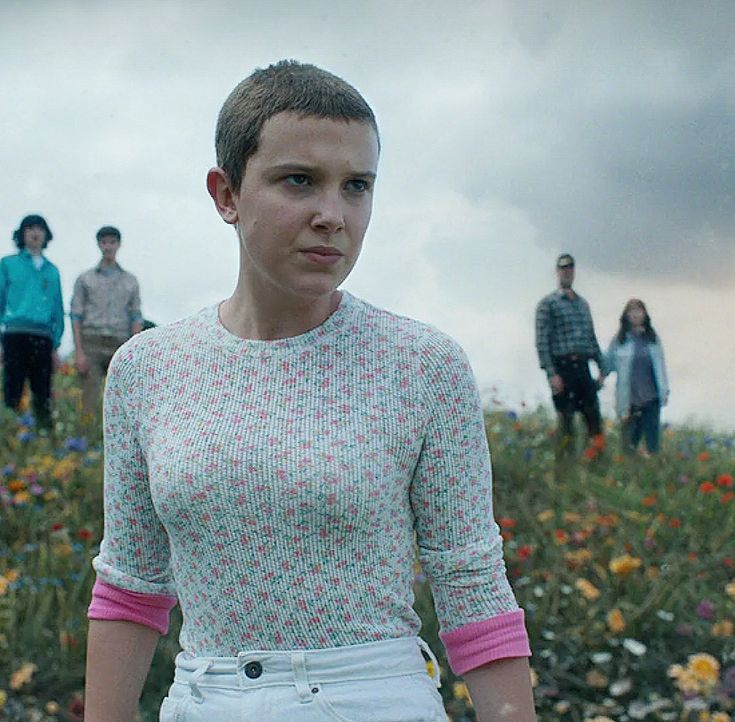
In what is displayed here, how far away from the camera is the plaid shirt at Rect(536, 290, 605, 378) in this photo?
152 inches

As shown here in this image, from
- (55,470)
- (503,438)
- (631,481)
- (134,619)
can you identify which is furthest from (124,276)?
Result: (134,619)

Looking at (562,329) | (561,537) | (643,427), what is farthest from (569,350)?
(561,537)

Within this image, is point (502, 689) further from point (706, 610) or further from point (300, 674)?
point (706, 610)

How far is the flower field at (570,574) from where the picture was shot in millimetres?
3314

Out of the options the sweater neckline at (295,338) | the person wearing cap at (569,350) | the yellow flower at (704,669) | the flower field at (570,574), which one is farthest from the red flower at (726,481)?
the sweater neckline at (295,338)

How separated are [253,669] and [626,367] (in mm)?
2716

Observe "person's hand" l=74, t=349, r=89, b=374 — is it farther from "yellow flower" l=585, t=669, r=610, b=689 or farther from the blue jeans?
"yellow flower" l=585, t=669, r=610, b=689

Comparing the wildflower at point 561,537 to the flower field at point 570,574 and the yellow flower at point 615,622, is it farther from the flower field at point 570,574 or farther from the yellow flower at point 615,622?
the yellow flower at point 615,622

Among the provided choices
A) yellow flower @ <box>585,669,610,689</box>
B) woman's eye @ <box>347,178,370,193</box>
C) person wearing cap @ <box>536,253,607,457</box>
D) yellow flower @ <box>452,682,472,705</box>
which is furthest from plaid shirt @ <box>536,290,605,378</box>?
woman's eye @ <box>347,178,370,193</box>

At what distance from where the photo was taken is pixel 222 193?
4.76ft

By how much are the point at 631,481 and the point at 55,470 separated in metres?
1.81

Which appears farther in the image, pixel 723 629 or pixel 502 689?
pixel 723 629

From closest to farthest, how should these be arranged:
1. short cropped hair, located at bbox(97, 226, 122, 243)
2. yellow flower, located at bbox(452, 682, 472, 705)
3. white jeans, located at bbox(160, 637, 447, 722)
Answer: white jeans, located at bbox(160, 637, 447, 722), yellow flower, located at bbox(452, 682, 472, 705), short cropped hair, located at bbox(97, 226, 122, 243)

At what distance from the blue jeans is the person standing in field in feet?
8.51
